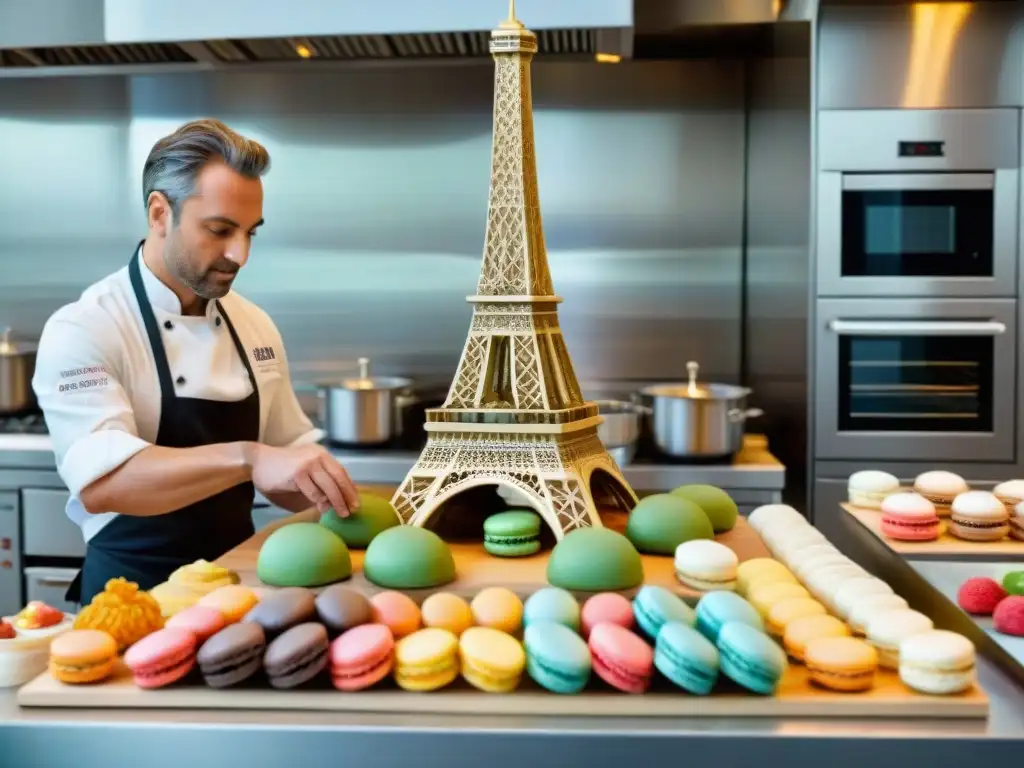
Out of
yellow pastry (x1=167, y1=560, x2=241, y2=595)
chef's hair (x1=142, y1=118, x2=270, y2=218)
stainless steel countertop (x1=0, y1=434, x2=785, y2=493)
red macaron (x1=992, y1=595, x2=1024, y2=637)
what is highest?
chef's hair (x1=142, y1=118, x2=270, y2=218)

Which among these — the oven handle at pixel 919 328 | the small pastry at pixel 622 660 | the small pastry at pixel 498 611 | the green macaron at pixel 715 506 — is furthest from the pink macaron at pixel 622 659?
the oven handle at pixel 919 328

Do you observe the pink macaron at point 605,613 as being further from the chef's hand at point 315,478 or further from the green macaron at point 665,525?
the chef's hand at point 315,478

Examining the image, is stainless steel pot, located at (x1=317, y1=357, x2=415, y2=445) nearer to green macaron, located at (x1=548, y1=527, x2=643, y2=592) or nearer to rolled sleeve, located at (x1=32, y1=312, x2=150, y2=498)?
rolled sleeve, located at (x1=32, y1=312, x2=150, y2=498)

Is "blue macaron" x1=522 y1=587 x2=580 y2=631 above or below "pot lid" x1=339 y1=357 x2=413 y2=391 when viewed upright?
below

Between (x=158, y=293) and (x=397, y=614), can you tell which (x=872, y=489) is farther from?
(x=158, y=293)

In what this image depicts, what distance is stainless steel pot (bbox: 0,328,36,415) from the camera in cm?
370

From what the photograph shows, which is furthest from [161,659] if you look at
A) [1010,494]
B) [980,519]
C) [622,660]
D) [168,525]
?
[1010,494]

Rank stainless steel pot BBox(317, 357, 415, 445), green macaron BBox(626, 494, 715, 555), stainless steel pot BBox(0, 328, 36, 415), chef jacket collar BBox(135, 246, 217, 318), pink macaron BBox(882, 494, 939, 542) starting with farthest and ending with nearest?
stainless steel pot BBox(0, 328, 36, 415) < stainless steel pot BBox(317, 357, 415, 445) < chef jacket collar BBox(135, 246, 217, 318) < pink macaron BBox(882, 494, 939, 542) < green macaron BBox(626, 494, 715, 555)

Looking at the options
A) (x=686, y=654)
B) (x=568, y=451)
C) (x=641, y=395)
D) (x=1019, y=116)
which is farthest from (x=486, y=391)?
(x=1019, y=116)

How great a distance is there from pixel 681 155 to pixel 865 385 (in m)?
1.05

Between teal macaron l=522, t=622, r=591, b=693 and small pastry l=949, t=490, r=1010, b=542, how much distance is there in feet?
2.77

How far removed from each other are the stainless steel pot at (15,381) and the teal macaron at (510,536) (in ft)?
8.47

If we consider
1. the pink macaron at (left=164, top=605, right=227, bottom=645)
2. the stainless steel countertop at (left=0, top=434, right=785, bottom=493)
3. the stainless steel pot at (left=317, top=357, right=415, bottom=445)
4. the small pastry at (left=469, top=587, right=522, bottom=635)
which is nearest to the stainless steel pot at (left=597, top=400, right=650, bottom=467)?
the stainless steel countertop at (left=0, top=434, right=785, bottom=493)

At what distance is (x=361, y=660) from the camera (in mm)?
1065
